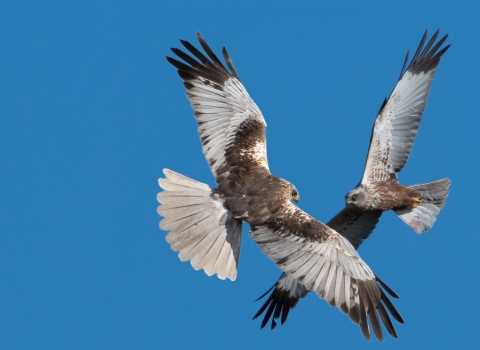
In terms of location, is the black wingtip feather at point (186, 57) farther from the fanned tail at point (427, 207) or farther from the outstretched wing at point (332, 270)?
the fanned tail at point (427, 207)

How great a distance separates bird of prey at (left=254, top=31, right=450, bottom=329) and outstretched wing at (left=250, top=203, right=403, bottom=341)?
1.42 m

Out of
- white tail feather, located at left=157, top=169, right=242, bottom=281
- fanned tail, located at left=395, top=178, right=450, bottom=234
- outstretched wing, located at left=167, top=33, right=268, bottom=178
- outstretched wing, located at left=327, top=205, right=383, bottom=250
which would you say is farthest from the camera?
outstretched wing, located at left=327, top=205, right=383, bottom=250

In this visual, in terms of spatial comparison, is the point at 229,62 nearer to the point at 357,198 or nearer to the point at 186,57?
the point at 186,57

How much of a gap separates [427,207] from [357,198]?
0.78 meters

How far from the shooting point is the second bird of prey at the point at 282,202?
809 centimetres

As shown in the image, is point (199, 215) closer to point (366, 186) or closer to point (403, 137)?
point (366, 186)

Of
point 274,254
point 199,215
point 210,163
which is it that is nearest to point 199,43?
point 210,163

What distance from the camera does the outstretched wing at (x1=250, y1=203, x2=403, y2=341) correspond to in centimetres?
803

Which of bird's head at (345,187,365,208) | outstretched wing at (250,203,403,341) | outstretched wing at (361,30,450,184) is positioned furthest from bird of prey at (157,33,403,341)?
outstretched wing at (361,30,450,184)

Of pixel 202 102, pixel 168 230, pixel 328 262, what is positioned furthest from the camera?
pixel 202 102

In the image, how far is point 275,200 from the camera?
27.7 feet

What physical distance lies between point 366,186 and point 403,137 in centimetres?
79

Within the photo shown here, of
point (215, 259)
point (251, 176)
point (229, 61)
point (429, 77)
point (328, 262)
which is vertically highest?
point (229, 61)

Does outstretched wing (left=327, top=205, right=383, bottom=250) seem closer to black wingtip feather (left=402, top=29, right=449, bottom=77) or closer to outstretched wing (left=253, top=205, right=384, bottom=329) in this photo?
outstretched wing (left=253, top=205, right=384, bottom=329)
